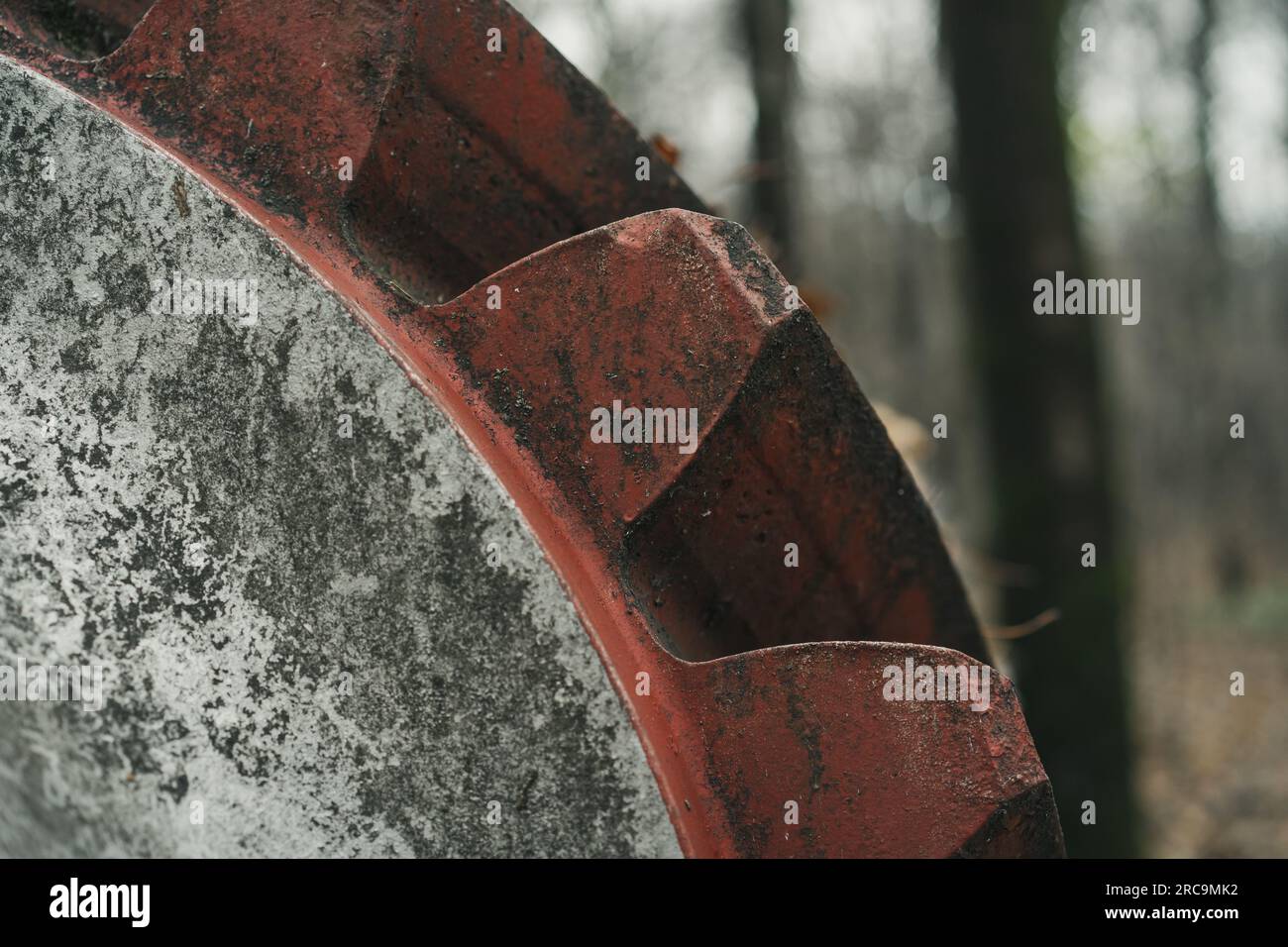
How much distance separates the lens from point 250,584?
1099 millimetres

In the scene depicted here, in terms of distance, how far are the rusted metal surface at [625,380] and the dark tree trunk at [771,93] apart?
6.25 meters

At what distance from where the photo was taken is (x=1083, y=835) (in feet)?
14.2

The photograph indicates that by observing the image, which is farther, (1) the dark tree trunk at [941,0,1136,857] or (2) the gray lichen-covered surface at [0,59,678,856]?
(1) the dark tree trunk at [941,0,1136,857]

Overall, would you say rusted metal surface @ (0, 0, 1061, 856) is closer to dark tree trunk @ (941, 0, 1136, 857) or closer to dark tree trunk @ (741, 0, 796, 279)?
dark tree trunk @ (941, 0, 1136, 857)

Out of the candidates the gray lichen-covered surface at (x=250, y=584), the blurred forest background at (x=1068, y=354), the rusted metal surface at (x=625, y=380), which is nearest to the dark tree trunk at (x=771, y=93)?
the blurred forest background at (x=1068, y=354)

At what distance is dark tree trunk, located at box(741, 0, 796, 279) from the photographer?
24.8ft

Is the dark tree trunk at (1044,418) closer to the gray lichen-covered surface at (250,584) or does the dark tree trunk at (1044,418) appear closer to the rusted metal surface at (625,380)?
the rusted metal surface at (625,380)

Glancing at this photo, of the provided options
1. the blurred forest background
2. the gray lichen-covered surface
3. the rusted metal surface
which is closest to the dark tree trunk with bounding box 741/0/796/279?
the blurred forest background

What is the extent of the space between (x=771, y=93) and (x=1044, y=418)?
14.8ft

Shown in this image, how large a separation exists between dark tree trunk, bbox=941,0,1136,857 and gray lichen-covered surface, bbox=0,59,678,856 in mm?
3679

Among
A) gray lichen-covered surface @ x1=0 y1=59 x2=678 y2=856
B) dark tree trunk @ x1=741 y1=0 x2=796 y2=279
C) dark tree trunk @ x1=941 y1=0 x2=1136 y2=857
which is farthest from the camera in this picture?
dark tree trunk @ x1=741 y1=0 x2=796 y2=279

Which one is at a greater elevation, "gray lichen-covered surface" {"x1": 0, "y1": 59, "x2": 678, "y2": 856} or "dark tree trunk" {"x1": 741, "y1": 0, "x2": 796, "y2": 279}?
"dark tree trunk" {"x1": 741, "y1": 0, "x2": 796, "y2": 279}

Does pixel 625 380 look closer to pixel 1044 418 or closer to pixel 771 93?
A: pixel 1044 418
